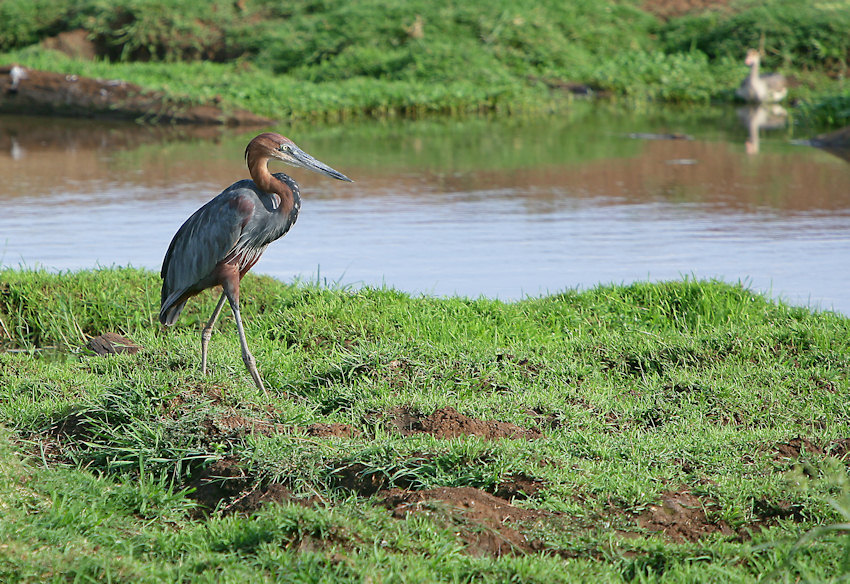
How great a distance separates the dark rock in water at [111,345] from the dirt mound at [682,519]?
301 cm

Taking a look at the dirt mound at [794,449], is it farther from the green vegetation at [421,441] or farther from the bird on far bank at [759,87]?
the bird on far bank at [759,87]

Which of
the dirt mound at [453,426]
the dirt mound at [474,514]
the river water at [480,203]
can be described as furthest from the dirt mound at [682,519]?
the river water at [480,203]

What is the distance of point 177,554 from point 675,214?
7.03 m

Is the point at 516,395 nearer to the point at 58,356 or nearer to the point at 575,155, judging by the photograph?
the point at 58,356

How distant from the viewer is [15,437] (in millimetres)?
4250

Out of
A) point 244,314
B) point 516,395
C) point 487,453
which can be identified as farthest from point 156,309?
point 487,453

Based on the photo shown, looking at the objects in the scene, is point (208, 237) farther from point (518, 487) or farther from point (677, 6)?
point (677, 6)

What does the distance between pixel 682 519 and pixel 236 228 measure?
249 centimetres

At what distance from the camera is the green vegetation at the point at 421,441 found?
131 inches

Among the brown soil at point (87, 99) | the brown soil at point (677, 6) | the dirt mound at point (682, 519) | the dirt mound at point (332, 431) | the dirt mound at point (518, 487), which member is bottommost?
the dirt mound at point (682, 519)

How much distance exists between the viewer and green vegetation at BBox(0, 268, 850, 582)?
10.9 ft

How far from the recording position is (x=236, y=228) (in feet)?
16.3

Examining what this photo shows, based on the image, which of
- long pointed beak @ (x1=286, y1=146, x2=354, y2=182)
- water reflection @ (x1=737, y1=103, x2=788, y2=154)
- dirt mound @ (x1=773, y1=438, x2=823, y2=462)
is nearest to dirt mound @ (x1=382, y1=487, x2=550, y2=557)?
dirt mound @ (x1=773, y1=438, x2=823, y2=462)

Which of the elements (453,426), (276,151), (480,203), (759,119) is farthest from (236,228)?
(759,119)
